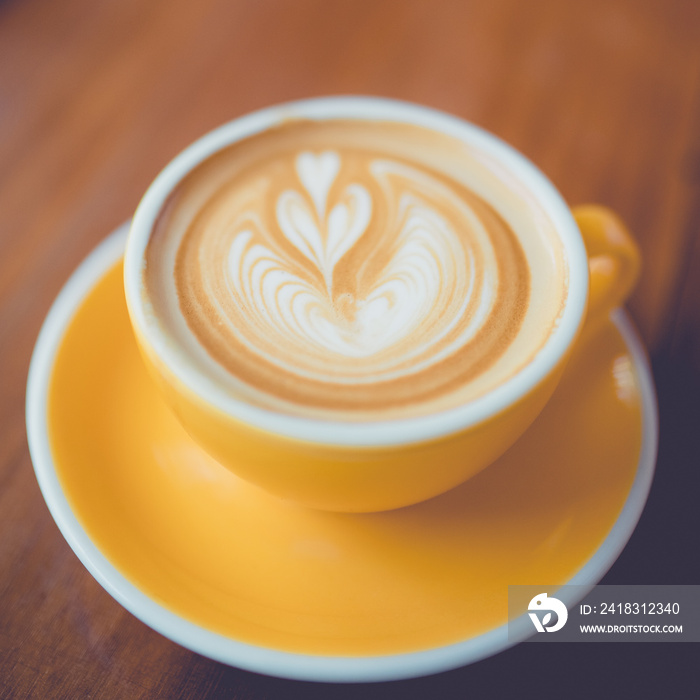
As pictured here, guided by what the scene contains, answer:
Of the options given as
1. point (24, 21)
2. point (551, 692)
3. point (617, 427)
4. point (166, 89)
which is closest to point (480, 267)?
point (617, 427)

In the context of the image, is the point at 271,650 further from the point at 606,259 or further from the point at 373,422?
the point at 606,259

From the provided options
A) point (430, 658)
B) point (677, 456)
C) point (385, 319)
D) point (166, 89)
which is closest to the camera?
point (430, 658)

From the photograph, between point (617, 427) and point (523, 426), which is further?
point (617, 427)

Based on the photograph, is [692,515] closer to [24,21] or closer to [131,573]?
[131,573]

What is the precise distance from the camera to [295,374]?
0.76 metres

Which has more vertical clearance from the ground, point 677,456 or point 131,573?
point 677,456

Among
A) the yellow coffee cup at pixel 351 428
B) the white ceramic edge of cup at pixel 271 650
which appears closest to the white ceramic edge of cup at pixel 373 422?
the yellow coffee cup at pixel 351 428

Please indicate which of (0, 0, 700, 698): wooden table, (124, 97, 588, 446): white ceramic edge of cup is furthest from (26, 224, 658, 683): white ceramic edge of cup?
(124, 97, 588, 446): white ceramic edge of cup

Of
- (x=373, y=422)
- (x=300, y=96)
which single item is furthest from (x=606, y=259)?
(x=300, y=96)

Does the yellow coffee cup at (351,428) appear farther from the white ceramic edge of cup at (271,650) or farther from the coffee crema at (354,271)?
the white ceramic edge of cup at (271,650)

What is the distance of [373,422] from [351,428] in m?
0.03

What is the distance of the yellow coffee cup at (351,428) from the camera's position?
0.66 m

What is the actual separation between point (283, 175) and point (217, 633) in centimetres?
62

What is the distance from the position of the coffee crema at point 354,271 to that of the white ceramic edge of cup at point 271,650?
0.77 ft
